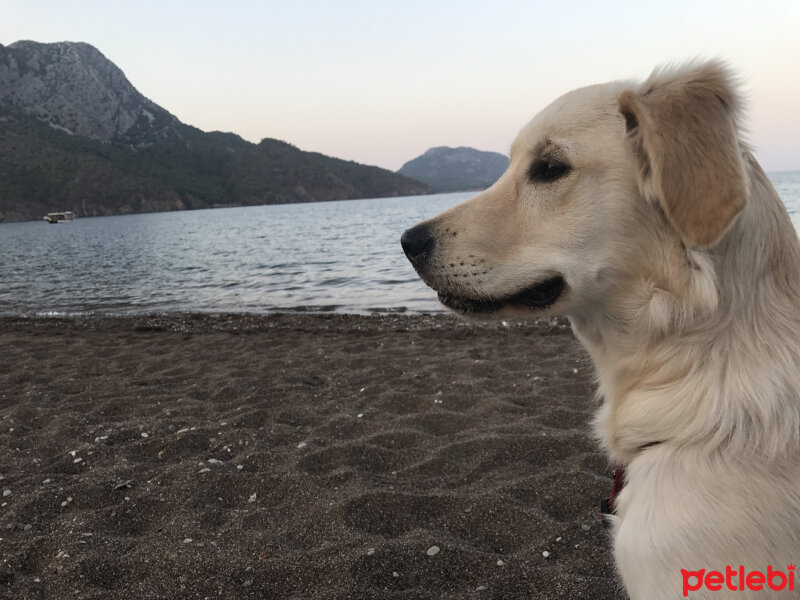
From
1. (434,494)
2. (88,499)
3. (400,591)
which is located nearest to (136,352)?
(88,499)

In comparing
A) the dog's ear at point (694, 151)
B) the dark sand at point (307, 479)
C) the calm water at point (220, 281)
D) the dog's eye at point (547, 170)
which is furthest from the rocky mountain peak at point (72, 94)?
the dog's ear at point (694, 151)

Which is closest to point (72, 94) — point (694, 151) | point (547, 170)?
point (547, 170)

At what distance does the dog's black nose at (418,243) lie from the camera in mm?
2621

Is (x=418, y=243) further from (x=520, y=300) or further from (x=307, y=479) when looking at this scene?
(x=307, y=479)

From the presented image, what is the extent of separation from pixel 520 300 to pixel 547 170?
591 millimetres

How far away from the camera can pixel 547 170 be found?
246cm

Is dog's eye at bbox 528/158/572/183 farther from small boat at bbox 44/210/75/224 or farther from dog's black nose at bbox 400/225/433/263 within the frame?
small boat at bbox 44/210/75/224

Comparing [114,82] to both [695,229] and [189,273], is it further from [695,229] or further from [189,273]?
[695,229]

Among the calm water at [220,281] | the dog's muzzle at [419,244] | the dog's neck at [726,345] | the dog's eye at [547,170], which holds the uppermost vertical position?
the dog's eye at [547,170]

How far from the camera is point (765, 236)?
2.07 m

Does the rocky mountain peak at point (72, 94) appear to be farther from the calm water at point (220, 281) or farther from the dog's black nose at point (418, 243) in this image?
the dog's black nose at point (418, 243)

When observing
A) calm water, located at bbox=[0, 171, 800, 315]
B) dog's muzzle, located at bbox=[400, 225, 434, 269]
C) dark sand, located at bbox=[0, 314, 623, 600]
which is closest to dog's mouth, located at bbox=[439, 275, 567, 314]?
dog's muzzle, located at bbox=[400, 225, 434, 269]

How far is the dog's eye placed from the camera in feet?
7.88

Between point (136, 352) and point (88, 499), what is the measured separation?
5.72 metres
